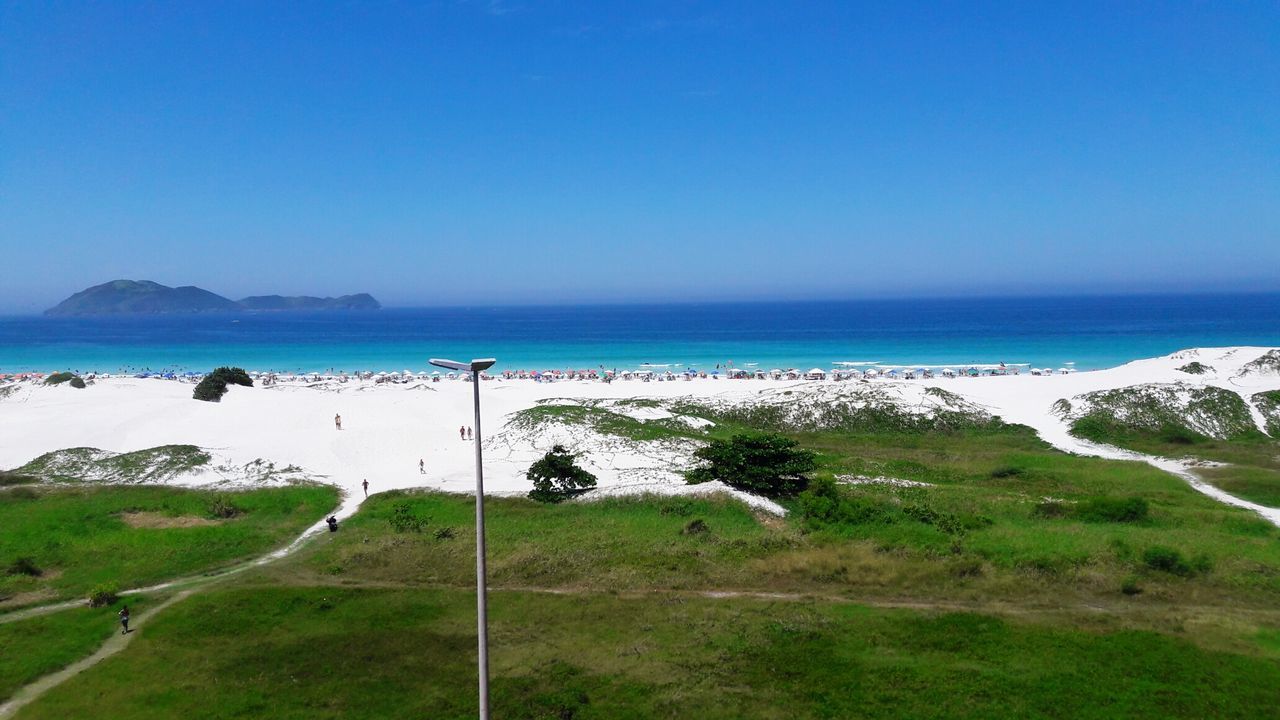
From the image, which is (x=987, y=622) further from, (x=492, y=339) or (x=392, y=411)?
(x=492, y=339)

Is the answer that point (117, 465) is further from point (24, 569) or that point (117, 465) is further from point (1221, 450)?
point (1221, 450)

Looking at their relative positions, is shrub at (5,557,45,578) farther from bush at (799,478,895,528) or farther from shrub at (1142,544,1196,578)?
shrub at (1142,544,1196,578)

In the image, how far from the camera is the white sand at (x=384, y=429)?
3844 cm

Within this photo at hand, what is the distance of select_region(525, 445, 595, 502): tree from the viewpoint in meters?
32.7

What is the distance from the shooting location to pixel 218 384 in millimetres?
55656

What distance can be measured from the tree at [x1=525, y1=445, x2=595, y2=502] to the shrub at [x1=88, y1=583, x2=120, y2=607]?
15848mm

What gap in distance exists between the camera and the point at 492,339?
152m

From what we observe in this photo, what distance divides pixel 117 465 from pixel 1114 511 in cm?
4996

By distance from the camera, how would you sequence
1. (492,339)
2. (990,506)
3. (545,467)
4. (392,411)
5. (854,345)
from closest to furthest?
(990,506) → (545,467) → (392,411) → (854,345) → (492,339)

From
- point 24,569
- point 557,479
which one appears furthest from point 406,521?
point 24,569

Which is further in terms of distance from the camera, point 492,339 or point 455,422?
point 492,339

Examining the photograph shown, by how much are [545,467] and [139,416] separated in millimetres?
32714

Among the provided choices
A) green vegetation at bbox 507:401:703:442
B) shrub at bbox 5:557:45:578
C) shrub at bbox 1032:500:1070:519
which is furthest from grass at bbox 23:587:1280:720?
green vegetation at bbox 507:401:703:442

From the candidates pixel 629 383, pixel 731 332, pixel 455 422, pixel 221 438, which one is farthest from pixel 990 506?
pixel 731 332
